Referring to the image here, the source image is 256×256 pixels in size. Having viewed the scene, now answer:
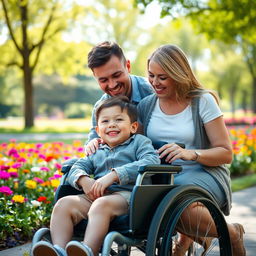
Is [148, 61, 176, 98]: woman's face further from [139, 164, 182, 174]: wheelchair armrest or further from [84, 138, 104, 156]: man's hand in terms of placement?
[139, 164, 182, 174]: wheelchair armrest

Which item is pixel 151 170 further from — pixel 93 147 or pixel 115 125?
pixel 93 147

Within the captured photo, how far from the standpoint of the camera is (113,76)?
11.0 feet

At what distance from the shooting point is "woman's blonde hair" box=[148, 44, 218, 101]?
9.93 feet

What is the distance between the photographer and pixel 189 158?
2914 mm

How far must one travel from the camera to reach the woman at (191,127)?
9.87ft

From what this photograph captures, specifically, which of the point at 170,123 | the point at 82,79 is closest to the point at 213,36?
the point at 170,123

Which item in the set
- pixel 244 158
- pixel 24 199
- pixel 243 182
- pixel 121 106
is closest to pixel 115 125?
pixel 121 106

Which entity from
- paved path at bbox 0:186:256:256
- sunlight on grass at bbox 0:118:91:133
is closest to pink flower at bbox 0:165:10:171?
paved path at bbox 0:186:256:256

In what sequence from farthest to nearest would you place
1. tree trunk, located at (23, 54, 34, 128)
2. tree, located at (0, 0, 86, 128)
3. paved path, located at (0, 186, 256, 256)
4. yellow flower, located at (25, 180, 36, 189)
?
tree trunk, located at (23, 54, 34, 128)
tree, located at (0, 0, 86, 128)
yellow flower, located at (25, 180, 36, 189)
paved path, located at (0, 186, 256, 256)

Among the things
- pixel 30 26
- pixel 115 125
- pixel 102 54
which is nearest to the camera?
pixel 115 125

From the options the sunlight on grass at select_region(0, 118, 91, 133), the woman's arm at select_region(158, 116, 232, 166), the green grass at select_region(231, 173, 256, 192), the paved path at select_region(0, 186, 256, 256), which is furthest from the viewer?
the sunlight on grass at select_region(0, 118, 91, 133)

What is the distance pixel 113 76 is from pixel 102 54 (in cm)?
17

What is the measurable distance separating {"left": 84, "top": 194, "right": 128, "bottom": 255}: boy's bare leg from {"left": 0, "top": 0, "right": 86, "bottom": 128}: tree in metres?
19.9

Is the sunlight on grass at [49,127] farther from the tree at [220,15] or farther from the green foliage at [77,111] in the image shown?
the green foliage at [77,111]
